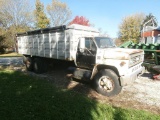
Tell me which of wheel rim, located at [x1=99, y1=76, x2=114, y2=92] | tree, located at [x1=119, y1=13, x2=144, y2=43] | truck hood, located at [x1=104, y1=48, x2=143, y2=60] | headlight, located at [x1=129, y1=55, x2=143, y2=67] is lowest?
wheel rim, located at [x1=99, y1=76, x2=114, y2=92]

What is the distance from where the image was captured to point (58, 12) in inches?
1602

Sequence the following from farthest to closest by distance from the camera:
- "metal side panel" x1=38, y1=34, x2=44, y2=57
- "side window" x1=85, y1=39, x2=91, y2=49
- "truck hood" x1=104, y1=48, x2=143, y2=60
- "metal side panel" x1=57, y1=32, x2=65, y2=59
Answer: "metal side panel" x1=38, y1=34, x2=44, y2=57, "metal side panel" x1=57, y1=32, x2=65, y2=59, "side window" x1=85, y1=39, x2=91, y2=49, "truck hood" x1=104, y1=48, x2=143, y2=60

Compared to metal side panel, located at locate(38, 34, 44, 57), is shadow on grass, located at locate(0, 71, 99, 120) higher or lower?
lower

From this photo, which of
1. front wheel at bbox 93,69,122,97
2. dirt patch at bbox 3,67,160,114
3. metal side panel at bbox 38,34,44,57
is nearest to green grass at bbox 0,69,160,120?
dirt patch at bbox 3,67,160,114

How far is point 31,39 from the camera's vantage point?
33.8 feet

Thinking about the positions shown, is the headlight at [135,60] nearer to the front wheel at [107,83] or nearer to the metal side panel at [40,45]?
the front wheel at [107,83]

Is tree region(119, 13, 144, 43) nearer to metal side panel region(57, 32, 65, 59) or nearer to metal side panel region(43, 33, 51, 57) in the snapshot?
metal side panel region(43, 33, 51, 57)

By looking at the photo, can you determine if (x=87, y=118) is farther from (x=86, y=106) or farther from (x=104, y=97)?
A: (x=104, y=97)

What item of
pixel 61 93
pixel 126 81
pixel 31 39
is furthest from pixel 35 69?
pixel 126 81

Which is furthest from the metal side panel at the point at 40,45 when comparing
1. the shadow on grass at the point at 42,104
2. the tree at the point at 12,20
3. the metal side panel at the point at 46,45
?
the tree at the point at 12,20

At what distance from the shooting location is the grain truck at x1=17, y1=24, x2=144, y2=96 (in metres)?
5.79

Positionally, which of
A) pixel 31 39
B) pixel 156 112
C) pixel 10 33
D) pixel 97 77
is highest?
pixel 10 33

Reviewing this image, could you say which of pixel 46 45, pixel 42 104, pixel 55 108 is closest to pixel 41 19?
pixel 46 45

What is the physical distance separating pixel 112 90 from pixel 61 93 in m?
1.97
